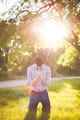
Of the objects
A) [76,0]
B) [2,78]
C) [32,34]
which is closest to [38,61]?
[76,0]

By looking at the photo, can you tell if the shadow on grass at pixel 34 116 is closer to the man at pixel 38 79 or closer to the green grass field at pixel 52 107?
the green grass field at pixel 52 107

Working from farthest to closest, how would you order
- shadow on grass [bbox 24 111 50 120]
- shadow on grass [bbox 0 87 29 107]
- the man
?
shadow on grass [bbox 0 87 29 107], shadow on grass [bbox 24 111 50 120], the man

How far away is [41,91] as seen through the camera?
4512 mm

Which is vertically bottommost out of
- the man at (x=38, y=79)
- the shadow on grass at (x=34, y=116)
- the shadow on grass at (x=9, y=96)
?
the shadow on grass at (x=9, y=96)

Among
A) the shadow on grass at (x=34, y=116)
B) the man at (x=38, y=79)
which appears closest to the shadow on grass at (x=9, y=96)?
the shadow on grass at (x=34, y=116)

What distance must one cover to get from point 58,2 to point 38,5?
2327 millimetres

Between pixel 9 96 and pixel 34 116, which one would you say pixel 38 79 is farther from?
pixel 9 96

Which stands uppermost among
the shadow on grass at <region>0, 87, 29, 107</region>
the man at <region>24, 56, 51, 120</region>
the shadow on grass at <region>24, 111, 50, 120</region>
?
the man at <region>24, 56, 51, 120</region>

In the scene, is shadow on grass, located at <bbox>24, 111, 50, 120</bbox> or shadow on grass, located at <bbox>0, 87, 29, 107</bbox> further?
shadow on grass, located at <bbox>0, 87, 29, 107</bbox>

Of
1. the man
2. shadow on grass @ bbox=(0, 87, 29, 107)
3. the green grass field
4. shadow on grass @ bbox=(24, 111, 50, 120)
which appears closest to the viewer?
the man

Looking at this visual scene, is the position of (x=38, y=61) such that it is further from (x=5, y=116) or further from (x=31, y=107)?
(x=5, y=116)

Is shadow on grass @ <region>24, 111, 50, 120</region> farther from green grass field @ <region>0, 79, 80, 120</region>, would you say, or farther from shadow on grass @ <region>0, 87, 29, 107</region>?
shadow on grass @ <region>0, 87, 29, 107</region>

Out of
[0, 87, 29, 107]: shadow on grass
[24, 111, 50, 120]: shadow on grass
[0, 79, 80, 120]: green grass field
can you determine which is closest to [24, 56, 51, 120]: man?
[24, 111, 50, 120]: shadow on grass

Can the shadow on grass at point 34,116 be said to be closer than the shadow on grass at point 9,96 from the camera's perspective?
Yes
